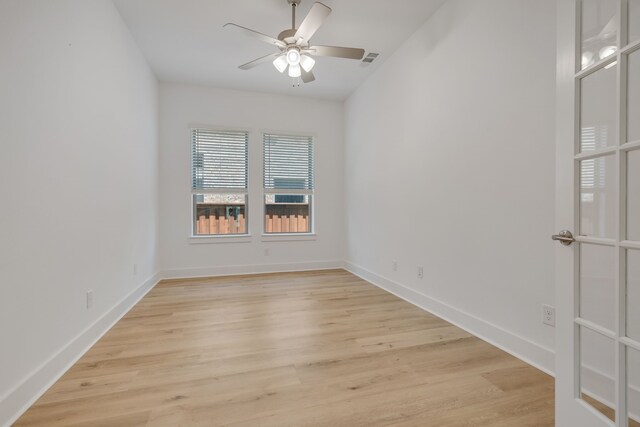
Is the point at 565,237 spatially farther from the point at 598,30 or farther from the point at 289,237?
the point at 289,237

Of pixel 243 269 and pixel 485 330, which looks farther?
pixel 243 269

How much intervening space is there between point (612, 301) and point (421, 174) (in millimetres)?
2103

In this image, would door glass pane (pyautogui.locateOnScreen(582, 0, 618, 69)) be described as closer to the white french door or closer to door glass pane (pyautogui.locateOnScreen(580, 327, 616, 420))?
the white french door

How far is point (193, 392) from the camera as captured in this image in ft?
5.41

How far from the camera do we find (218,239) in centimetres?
461

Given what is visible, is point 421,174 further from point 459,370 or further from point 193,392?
point 193,392

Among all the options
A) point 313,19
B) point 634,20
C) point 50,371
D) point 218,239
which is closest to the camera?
point 634,20

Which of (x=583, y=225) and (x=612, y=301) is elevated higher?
(x=583, y=225)

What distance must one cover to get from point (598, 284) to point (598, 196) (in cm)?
36

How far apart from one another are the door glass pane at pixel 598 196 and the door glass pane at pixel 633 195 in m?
0.04

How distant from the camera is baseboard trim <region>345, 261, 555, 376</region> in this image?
188cm

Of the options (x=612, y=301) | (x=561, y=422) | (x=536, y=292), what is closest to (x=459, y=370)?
(x=561, y=422)

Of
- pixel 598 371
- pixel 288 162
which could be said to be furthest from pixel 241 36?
pixel 598 371

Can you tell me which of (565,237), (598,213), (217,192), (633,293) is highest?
(217,192)
